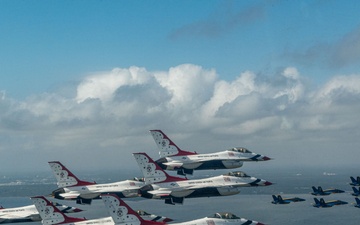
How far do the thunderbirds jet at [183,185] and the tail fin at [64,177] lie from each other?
15.3m

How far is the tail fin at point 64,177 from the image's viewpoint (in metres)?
97.4

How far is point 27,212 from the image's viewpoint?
103312 millimetres

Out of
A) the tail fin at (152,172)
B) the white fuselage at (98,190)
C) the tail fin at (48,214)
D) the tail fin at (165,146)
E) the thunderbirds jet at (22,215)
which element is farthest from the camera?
the thunderbirds jet at (22,215)

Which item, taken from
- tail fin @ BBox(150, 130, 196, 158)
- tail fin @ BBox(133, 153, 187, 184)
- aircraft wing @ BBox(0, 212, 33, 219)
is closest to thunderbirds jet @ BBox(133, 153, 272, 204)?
tail fin @ BBox(133, 153, 187, 184)

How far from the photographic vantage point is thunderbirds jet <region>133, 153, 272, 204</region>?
3403 inches

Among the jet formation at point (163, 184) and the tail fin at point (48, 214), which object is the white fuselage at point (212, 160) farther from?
the tail fin at point (48, 214)

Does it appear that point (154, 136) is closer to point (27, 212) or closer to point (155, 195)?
point (155, 195)

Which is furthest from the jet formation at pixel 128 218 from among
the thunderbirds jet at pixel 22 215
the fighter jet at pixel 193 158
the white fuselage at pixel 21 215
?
the white fuselage at pixel 21 215

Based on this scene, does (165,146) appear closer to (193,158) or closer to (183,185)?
(193,158)

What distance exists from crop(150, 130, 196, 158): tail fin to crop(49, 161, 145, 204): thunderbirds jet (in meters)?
8.66

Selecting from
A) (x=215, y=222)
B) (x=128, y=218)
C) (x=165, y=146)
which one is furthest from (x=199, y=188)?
(x=128, y=218)

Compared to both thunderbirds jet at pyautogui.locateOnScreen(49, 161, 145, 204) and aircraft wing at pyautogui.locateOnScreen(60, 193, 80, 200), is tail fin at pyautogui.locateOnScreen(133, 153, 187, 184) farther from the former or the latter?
aircraft wing at pyautogui.locateOnScreen(60, 193, 80, 200)

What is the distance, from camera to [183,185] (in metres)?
87.7

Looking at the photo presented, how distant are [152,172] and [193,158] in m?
9.28
